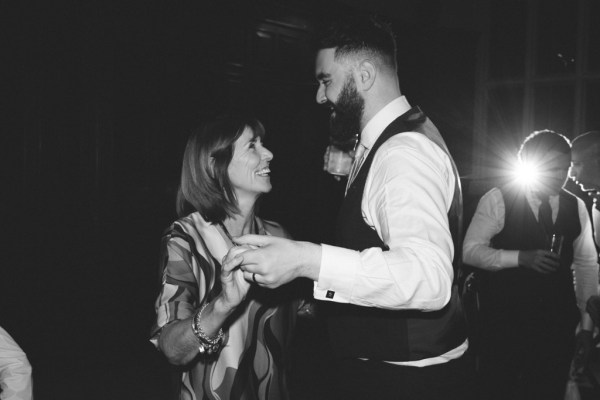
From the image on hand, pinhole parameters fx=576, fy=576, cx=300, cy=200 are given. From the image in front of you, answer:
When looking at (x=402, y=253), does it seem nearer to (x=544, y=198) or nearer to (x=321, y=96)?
(x=321, y=96)

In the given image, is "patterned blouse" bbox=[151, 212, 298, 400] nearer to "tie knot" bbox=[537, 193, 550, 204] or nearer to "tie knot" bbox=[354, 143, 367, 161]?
"tie knot" bbox=[354, 143, 367, 161]

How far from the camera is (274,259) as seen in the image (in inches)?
47.8

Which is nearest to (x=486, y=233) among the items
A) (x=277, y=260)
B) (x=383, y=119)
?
(x=383, y=119)

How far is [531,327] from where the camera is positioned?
2.99 m

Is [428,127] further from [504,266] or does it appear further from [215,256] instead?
[504,266]

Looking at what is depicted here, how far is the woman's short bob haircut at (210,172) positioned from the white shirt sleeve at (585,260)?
2108mm

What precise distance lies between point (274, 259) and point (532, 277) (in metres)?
2.24

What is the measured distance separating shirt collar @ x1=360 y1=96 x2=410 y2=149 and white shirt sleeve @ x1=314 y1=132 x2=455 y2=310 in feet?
0.74

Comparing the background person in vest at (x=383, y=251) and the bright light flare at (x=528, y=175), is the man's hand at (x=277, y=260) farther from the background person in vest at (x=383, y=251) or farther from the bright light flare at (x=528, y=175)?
the bright light flare at (x=528, y=175)

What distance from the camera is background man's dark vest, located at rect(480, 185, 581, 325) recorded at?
9.94 ft

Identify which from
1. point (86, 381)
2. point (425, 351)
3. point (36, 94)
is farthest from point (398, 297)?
point (36, 94)

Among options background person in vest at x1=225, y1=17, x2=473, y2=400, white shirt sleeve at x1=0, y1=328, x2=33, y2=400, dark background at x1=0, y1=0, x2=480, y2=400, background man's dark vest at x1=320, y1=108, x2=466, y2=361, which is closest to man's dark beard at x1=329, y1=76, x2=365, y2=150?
background person in vest at x1=225, y1=17, x2=473, y2=400

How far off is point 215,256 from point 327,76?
70cm

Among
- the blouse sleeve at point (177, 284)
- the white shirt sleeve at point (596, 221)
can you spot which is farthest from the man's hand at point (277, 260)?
the white shirt sleeve at point (596, 221)
